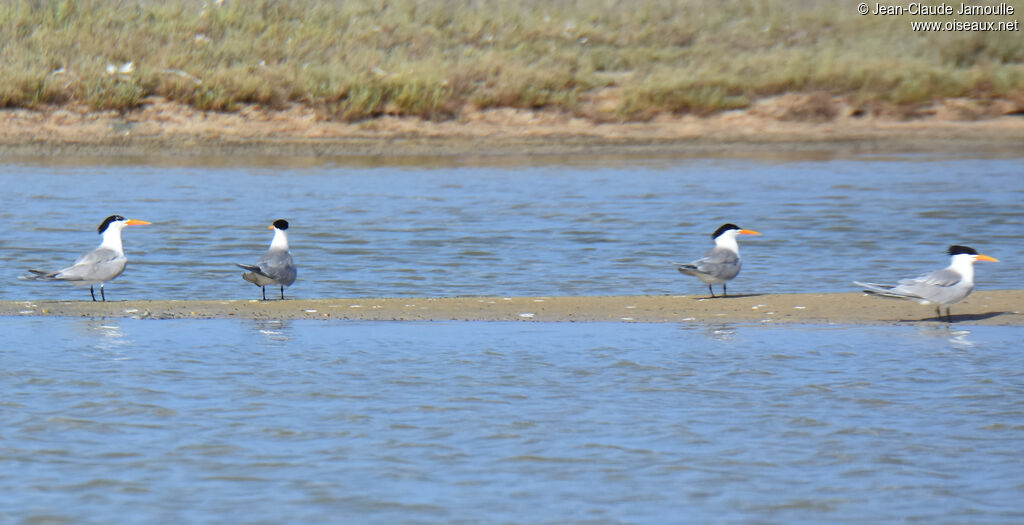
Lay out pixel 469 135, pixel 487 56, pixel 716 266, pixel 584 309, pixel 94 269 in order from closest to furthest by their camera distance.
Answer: pixel 584 309
pixel 716 266
pixel 94 269
pixel 469 135
pixel 487 56

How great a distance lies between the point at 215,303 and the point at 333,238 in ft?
16.3

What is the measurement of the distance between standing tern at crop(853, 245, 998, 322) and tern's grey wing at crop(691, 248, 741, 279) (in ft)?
4.18

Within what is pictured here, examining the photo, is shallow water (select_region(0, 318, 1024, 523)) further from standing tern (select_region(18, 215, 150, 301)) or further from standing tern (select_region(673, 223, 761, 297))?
standing tern (select_region(18, 215, 150, 301))

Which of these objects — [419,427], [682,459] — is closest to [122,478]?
[419,427]

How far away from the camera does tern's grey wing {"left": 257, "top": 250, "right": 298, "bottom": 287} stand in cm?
1173

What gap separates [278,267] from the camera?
1178 centimetres

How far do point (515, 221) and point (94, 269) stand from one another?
6.89 m

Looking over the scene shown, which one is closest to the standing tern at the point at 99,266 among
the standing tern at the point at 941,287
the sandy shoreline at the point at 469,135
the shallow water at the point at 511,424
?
the shallow water at the point at 511,424

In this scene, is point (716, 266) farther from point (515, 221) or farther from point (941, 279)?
point (515, 221)

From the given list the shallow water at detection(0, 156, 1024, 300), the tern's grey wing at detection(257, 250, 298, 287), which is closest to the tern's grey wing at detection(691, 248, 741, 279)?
the shallow water at detection(0, 156, 1024, 300)

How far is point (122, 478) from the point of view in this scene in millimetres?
6488

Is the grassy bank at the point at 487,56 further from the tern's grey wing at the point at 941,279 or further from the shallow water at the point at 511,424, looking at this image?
the shallow water at the point at 511,424

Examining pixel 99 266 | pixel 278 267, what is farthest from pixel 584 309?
pixel 99 266

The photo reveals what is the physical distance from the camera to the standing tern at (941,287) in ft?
34.8
